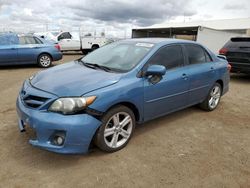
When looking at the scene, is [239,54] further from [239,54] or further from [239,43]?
[239,43]

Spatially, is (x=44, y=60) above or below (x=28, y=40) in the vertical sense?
below

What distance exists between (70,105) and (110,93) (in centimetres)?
55

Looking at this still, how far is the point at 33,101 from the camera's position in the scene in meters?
3.34

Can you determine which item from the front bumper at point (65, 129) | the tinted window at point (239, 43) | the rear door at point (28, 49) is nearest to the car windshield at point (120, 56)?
the front bumper at point (65, 129)

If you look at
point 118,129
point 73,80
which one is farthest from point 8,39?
point 118,129

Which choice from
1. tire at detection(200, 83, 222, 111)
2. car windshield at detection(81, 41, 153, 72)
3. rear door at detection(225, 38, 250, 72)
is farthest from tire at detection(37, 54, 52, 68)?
tire at detection(200, 83, 222, 111)

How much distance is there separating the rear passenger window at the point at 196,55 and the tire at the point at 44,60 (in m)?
7.82

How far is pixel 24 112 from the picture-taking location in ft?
11.0

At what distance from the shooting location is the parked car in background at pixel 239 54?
8.78 meters

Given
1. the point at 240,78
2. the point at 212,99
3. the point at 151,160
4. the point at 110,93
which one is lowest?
the point at 240,78

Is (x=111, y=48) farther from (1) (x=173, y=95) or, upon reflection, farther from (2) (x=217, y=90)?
(2) (x=217, y=90)

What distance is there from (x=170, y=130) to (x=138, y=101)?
1089 millimetres

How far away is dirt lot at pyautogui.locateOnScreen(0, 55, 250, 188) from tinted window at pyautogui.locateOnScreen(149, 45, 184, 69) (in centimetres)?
113

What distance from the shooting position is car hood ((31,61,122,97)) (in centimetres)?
329
